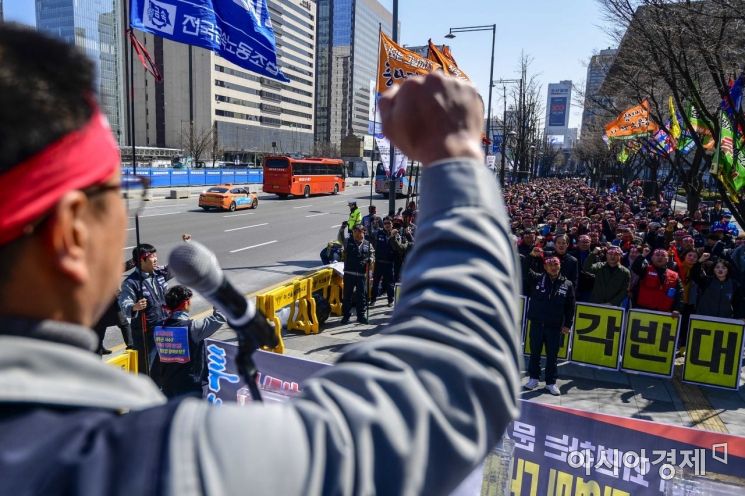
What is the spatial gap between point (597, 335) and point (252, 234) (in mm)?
15049

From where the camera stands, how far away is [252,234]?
817 inches

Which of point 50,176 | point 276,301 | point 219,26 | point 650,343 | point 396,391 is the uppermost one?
point 219,26

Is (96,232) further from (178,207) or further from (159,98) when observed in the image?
(159,98)

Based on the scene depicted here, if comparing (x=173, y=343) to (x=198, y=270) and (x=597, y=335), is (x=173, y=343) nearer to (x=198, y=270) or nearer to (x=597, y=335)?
(x=198, y=270)

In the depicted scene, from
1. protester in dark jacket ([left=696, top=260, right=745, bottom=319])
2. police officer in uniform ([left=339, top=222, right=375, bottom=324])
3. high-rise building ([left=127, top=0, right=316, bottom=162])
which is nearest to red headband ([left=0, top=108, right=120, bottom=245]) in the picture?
protester in dark jacket ([left=696, top=260, right=745, bottom=319])

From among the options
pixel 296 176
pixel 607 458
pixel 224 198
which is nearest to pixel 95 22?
pixel 296 176

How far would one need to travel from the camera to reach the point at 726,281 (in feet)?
26.3

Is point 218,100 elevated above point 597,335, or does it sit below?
above

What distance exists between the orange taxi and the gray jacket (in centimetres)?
2876

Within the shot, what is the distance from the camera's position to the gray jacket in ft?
2.07

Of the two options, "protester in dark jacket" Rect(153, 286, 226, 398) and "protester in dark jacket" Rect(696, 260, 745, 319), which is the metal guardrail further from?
"protester in dark jacket" Rect(696, 260, 745, 319)

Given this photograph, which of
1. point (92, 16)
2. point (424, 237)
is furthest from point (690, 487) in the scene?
point (92, 16)

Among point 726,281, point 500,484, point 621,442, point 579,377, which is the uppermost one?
point 726,281

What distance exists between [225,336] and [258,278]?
14.6 feet
